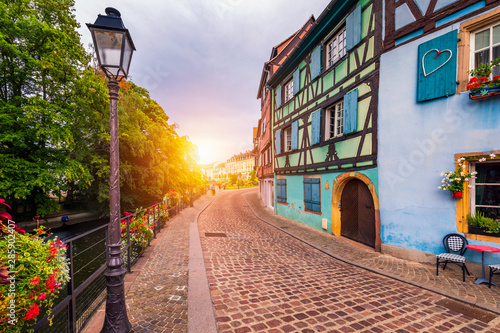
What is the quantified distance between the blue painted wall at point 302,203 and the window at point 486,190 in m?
2.19

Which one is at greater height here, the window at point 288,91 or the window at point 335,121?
the window at point 288,91

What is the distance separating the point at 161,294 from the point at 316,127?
8.61m

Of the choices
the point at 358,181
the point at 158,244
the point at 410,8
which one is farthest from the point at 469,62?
the point at 158,244

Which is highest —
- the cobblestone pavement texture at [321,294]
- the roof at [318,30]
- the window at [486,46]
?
the roof at [318,30]

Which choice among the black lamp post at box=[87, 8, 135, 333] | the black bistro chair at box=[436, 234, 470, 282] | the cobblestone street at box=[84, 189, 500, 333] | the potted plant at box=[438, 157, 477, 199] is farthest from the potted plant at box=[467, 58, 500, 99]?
the black lamp post at box=[87, 8, 135, 333]

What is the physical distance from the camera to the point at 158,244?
25.3 feet

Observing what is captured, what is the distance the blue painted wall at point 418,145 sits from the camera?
5.00 m

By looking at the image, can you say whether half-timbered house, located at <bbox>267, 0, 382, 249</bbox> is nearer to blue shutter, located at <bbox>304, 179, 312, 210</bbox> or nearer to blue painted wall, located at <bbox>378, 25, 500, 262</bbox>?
blue shutter, located at <bbox>304, 179, 312, 210</bbox>

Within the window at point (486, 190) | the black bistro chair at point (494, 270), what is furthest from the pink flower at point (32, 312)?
the window at point (486, 190)

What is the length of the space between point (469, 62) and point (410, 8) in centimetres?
225

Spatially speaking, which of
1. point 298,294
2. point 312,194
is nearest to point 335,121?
point 312,194

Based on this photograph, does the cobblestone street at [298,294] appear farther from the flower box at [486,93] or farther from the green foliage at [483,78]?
the green foliage at [483,78]

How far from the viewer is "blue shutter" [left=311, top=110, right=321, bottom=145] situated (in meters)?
9.74

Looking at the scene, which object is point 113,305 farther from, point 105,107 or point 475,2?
point 105,107
